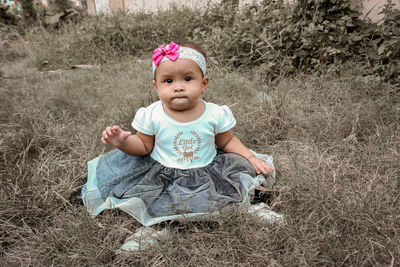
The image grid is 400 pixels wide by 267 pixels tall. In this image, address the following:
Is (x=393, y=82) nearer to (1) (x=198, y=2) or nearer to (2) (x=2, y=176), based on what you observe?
(2) (x=2, y=176)

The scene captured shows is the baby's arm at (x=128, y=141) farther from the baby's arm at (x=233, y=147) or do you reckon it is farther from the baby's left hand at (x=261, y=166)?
the baby's left hand at (x=261, y=166)

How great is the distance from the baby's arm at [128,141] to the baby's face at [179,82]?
0.27 m

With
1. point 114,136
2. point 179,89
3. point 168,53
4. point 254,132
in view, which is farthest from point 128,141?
point 254,132

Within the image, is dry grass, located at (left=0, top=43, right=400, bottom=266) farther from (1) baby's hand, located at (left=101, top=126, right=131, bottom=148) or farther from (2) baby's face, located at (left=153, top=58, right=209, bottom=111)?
(2) baby's face, located at (left=153, top=58, right=209, bottom=111)

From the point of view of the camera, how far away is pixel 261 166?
5.84 feet

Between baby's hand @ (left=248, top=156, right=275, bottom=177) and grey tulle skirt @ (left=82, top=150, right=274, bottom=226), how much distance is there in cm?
4

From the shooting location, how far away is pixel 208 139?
1784 mm

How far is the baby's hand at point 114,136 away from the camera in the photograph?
157 centimetres

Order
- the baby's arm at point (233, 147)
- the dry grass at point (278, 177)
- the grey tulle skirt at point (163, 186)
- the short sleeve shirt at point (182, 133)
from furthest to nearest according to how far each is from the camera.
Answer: the baby's arm at point (233, 147)
the short sleeve shirt at point (182, 133)
the grey tulle skirt at point (163, 186)
the dry grass at point (278, 177)

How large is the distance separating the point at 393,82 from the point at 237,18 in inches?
73.4

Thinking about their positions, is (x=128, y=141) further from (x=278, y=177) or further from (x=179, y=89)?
Answer: (x=278, y=177)

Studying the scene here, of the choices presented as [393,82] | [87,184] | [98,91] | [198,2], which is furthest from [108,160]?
[198,2]

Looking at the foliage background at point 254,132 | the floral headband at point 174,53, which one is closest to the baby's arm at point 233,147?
the foliage background at point 254,132

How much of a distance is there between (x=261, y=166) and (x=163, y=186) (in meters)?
0.56
